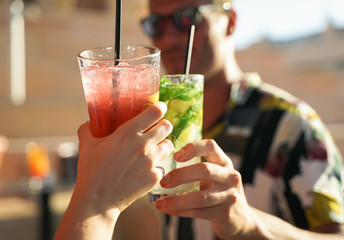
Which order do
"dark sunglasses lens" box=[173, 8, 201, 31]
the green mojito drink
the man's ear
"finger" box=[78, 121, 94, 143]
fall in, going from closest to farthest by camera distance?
"finger" box=[78, 121, 94, 143]
the green mojito drink
"dark sunglasses lens" box=[173, 8, 201, 31]
the man's ear

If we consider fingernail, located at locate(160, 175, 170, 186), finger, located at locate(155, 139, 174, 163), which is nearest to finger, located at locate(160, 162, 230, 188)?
fingernail, located at locate(160, 175, 170, 186)

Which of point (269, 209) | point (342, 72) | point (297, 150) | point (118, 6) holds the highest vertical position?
point (118, 6)

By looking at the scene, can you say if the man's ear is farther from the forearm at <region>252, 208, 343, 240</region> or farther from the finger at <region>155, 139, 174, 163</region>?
the finger at <region>155, 139, 174, 163</region>

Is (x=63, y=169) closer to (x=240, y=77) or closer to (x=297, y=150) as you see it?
(x=240, y=77)

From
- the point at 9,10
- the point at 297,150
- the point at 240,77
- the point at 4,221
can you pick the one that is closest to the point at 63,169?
the point at 4,221

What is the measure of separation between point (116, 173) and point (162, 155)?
0.40 feet

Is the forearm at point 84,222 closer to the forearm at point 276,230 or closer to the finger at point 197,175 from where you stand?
the finger at point 197,175

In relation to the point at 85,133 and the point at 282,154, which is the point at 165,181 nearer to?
the point at 85,133

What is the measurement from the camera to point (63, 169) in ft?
18.8

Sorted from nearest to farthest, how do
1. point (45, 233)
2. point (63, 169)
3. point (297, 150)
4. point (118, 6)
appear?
point (118, 6) → point (297, 150) → point (45, 233) → point (63, 169)

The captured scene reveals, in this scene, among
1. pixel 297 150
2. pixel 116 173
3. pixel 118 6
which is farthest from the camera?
pixel 297 150

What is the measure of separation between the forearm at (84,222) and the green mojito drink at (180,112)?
27 centimetres

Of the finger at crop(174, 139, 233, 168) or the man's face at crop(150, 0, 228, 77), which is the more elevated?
the man's face at crop(150, 0, 228, 77)

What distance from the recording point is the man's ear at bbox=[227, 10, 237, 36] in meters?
2.04
